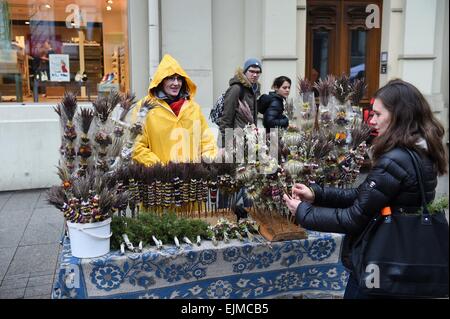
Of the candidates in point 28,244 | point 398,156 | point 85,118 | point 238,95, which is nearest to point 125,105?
point 85,118

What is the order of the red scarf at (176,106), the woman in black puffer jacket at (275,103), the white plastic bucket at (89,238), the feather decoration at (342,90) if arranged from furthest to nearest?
the woman in black puffer jacket at (275,103)
the red scarf at (176,106)
the feather decoration at (342,90)
the white plastic bucket at (89,238)

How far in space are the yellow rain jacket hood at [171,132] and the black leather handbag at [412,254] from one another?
155cm

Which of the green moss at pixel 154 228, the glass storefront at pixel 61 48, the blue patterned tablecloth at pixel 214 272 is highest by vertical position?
the glass storefront at pixel 61 48

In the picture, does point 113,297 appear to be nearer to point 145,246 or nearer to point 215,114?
point 145,246

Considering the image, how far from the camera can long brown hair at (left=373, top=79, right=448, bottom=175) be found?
5.96 feet

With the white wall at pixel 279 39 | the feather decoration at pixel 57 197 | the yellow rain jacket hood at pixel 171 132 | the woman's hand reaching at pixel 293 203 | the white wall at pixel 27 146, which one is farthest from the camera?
the white wall at pixel 279 39

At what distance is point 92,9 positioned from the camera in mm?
6457

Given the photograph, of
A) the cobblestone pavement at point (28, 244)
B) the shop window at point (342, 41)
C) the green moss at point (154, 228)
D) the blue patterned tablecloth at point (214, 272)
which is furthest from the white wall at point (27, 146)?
the shop window at point (342, 41)

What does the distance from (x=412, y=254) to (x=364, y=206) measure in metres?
0.26

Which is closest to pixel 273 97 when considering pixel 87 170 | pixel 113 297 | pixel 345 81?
pixel 345 81

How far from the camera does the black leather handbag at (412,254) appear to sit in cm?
180

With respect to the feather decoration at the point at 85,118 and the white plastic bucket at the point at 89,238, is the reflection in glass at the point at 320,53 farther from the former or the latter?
the white plastic bucket at the point at 89,238

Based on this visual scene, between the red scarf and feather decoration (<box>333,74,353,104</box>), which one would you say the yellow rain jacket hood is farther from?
feather decoration (<box>333,74,353,104</box>)

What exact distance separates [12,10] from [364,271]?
598 centimetres
